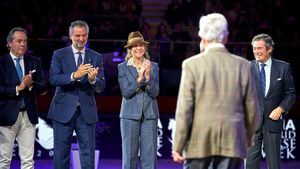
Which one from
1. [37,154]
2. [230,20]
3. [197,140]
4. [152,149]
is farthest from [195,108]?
[230,20]

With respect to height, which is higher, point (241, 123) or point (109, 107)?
point (241, 123)

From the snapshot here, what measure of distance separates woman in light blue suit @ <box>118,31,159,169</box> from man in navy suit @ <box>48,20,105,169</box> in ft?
1.29

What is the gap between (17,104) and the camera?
23.9ft

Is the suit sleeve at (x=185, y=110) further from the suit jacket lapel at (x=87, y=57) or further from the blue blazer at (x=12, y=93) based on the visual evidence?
the blue blazer at (x=12, y=93)

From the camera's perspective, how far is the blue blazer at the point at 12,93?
7.23 metres

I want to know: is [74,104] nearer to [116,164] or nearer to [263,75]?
[263,75]

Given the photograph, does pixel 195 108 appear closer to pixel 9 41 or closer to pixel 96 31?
pixel 9 41

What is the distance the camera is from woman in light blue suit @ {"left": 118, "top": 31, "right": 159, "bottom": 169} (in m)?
7.55

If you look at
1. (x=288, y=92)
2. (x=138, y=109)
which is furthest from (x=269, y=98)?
(x=138, y=109)

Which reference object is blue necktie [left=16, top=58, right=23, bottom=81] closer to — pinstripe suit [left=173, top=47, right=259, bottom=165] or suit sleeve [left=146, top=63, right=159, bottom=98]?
suit sleeve [left=146, top=63, right=159, bottom=98]

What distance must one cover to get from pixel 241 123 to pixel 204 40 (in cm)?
69

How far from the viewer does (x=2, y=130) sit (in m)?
7.29

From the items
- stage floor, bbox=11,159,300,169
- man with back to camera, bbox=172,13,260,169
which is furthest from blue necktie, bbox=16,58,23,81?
man with back to camera, bbox=172,13,260,169

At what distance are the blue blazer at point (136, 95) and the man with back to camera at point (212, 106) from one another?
253 centimetres
